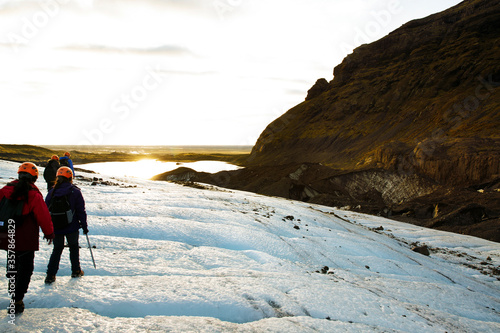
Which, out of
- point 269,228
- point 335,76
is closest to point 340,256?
point 269,228

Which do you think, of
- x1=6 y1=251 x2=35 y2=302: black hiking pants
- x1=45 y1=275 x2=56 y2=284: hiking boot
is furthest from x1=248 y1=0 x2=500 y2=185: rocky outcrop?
x1=6 y1=251 x2=35 y2=302: black hiking pants

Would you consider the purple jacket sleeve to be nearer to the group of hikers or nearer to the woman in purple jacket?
the woman in purple jacket

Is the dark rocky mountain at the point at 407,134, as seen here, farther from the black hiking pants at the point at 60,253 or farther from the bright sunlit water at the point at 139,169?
the black hiking pants at the point at 60,253

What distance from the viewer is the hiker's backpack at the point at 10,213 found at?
4.15m

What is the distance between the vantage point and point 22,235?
4.25 metres

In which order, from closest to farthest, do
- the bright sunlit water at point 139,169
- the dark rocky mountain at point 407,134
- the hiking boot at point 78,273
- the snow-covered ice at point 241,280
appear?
the snow-covered ice at point 241,280
the hiking boot at point 78,273
the dark rocky mountain at point 407,134
the bright sunlit water at point 139,169

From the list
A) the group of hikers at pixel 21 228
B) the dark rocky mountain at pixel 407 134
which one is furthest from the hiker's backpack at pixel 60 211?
the dark rocky mountain at pixel 407 134

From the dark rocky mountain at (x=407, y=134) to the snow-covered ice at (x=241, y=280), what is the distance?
1323 centimetres

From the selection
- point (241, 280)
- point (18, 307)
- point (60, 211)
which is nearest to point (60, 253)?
point (60, 211)

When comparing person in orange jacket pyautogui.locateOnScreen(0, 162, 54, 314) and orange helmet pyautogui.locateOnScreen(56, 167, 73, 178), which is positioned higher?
orange helmet pyautogui.locateOnScreen(56, 167, 73, 178)

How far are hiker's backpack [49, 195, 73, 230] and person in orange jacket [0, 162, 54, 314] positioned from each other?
2.31ft

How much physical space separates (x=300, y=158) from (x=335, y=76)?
3256cm

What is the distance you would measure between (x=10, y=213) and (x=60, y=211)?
98cm

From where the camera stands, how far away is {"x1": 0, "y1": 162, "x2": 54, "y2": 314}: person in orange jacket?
4198mm
